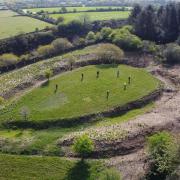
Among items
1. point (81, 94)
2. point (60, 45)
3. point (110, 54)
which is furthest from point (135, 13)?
point (81, 94)

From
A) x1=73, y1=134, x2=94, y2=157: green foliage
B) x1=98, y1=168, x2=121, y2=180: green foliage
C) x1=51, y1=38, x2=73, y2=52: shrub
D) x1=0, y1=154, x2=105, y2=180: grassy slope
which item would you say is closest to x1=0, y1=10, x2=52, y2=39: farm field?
x1=51, y1=38, x2=73, y2=52: shrub

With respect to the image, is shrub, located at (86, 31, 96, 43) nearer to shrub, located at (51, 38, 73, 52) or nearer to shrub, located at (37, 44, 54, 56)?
shrub, located at (51, 38, 73, 52)

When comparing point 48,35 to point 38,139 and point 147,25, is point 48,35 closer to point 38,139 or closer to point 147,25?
point 147,25

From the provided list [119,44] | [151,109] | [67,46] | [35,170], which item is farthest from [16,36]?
[35,170]

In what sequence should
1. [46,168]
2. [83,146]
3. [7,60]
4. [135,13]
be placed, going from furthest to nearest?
[135,13] < [7,60] < [83,146] < [46,168]

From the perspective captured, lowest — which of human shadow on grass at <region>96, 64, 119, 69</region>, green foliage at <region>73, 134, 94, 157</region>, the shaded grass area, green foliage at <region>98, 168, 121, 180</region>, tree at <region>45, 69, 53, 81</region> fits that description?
the shaded grass area

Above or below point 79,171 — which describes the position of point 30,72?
above

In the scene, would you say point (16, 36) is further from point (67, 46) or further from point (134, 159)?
point (134, 159)
